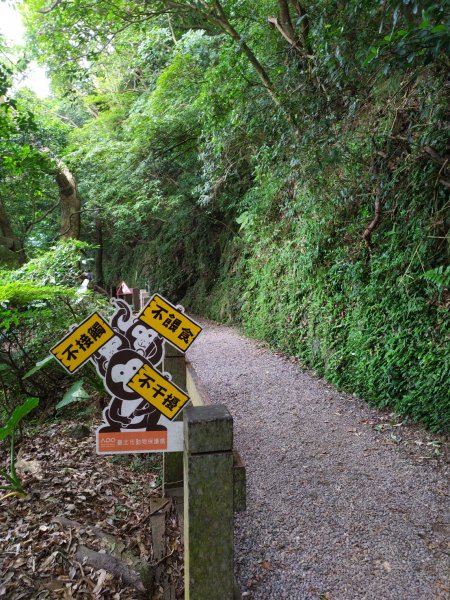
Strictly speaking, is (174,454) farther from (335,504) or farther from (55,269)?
(55,269)

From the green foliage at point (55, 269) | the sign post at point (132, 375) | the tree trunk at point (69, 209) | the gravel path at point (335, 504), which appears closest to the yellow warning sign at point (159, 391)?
the sign post at point (132, 375)

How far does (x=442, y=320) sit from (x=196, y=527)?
3.57 metres

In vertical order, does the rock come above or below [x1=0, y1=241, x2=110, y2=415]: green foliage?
below

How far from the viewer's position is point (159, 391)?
7.14 ft

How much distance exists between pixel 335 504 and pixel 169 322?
7.05 ft

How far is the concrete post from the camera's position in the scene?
5.65 feet

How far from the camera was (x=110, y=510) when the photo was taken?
2992mm

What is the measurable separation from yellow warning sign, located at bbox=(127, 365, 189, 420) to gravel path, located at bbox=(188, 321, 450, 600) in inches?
50.9

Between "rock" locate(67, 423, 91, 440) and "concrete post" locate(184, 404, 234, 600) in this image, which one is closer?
"concrete post" locate(184, 404, 234, 600)

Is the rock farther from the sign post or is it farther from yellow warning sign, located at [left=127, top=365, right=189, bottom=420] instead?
yellow warning sign, located at [left=127, top=365, right=189, bottom=420]

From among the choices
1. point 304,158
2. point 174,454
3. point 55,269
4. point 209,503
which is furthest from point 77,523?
point 304,158

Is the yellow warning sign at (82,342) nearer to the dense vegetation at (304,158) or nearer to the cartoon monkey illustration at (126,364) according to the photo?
the cartoon monkey illustration at (126,364)

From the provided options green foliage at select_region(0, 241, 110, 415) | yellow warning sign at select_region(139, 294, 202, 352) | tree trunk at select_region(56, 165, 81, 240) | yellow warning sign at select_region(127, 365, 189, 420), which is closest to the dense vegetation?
tree trunk at select_region(56, 165, 81, 240)

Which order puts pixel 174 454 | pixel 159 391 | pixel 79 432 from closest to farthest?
pixel 159 391
pixel 174 454
pixel 79 432
